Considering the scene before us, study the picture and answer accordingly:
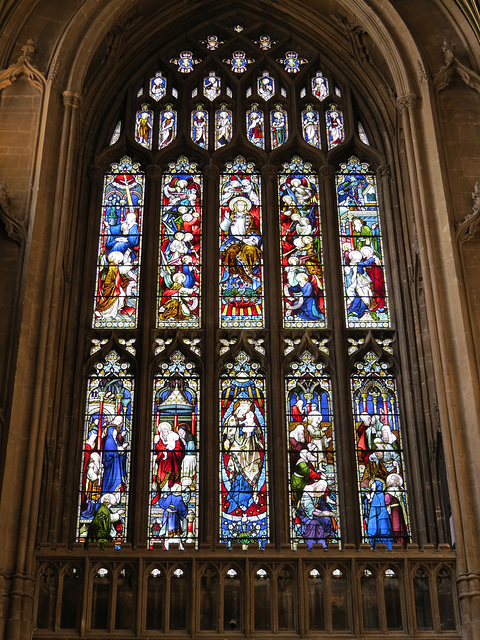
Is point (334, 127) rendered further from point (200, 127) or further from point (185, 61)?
point (185, 61)

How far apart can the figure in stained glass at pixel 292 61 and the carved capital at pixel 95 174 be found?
3885mm

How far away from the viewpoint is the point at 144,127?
16922 mm

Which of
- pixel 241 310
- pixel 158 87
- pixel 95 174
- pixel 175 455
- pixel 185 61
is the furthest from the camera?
pixel 185 61

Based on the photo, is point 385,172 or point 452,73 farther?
point 385,172

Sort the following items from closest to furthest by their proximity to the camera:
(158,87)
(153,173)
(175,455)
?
1. (175,455)
2. (153,173)
3. (158,87)

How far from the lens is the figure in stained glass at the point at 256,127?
16775 mm

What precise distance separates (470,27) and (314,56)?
122 inches

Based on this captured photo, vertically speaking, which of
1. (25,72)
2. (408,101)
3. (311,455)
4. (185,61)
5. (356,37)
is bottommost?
(311,455)

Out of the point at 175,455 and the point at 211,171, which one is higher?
the point at 211,171

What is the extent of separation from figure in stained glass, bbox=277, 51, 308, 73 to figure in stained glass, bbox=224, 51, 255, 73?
56cm

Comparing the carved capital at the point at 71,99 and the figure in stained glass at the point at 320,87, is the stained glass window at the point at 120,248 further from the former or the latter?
the figure in stained glass at the point at 320,87

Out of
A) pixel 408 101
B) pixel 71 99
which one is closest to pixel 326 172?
pixel 408 101

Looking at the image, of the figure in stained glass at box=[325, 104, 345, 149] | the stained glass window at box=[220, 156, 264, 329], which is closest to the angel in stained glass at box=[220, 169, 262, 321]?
the stained glass window at box=[220, 156, 264, 329]

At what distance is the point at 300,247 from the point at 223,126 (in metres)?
2.74
